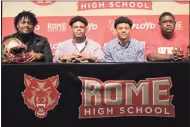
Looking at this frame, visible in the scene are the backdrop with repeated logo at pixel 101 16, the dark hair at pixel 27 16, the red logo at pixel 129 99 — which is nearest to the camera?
the red logo at pixel 129 99

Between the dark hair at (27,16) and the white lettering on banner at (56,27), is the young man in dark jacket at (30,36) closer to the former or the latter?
the dark hair at (27,16)

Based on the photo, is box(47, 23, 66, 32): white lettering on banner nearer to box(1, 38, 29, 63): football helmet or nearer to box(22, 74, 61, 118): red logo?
box(1, 38, 29, 63): football helmet

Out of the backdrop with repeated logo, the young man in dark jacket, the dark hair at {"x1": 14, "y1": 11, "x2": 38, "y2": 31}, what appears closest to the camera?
the young man in dark jacket

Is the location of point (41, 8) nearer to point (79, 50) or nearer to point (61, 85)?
point (79, 50)

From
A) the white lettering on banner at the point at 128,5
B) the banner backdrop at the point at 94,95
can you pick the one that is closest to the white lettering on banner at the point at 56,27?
the white lettering on banner at the point at 128,5

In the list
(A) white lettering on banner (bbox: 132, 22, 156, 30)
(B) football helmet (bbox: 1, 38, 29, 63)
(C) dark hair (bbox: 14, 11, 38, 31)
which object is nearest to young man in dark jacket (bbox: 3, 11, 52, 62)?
(C) dark hair (bbox: 14, 11, 38, 31)

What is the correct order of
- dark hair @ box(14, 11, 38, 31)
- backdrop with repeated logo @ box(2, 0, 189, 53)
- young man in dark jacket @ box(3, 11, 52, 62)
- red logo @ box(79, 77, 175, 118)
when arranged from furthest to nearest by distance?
backdrop with repeated logo @ box(2, 0, 189, 53) < dark hair @ box(14, 11, 38, 31) < young man in dark jacket @ box(3, 11, 52, 62) < red logo @ box(79, 77, 175, 118)

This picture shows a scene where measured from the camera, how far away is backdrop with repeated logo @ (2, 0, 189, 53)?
2.91 m

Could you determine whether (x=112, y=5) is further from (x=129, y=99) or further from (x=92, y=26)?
(x=129, y=99)

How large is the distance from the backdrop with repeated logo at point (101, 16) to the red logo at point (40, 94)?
719 mm

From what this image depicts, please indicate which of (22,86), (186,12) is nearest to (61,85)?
(22,86)

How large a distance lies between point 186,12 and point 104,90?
48.4 inches

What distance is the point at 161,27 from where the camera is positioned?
2.91 meters

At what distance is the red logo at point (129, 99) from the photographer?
87.1 inches
